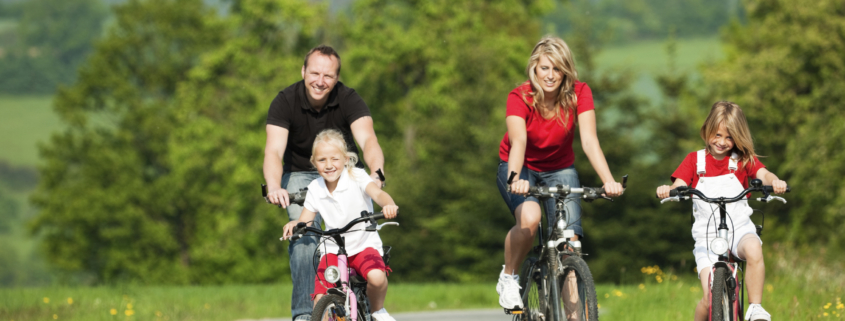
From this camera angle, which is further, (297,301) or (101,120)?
(101,120)

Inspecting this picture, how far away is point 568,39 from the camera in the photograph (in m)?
28.3

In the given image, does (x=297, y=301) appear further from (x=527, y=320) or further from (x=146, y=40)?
(x=146, y=40)

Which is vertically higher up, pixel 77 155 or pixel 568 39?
pixel 568 39

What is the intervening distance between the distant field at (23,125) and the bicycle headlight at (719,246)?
80886 mm

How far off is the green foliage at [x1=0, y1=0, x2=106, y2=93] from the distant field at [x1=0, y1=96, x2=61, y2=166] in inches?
158

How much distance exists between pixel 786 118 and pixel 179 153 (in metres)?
19.8

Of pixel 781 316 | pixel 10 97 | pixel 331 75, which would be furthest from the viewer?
pixel 10 97

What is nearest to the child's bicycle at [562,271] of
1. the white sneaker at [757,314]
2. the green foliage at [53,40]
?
the white sneaker at [757,314]

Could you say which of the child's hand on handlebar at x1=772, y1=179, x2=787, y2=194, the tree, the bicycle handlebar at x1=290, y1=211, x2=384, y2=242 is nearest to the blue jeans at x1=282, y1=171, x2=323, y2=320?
the bicycle handlebar at x1=290, y1=211, x2=384, y2=242

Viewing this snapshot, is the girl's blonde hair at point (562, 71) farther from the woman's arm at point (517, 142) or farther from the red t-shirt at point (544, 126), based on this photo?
the woman's arm at point (517, 142)

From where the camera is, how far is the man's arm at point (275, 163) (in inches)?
195

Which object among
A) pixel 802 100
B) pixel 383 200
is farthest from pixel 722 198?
pixel 802 100

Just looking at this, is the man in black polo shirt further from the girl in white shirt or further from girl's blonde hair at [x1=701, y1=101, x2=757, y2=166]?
girl's blonde hair at [x1=701, y1=101, x2=757, y2=166]

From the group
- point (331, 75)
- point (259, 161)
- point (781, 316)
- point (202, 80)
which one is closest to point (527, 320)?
point (331, 75)
